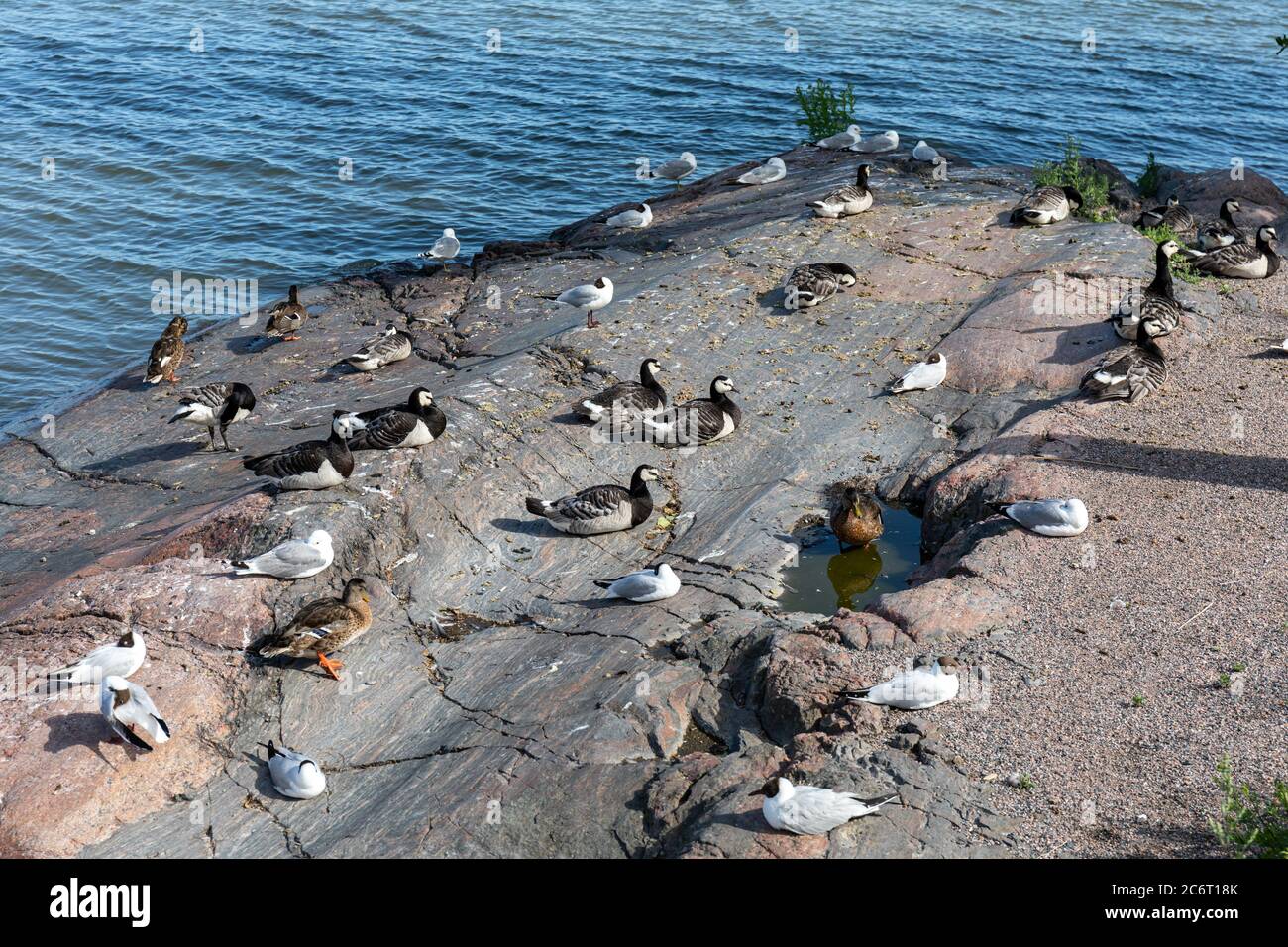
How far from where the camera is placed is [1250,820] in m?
9.02

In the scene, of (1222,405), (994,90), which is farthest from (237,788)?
(994,90)

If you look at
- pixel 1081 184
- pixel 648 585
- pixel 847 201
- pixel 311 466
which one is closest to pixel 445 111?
pixel 847 201

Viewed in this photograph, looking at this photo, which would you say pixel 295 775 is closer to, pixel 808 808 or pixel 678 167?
pixel 808 808

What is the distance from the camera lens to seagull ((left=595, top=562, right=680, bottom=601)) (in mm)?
13008

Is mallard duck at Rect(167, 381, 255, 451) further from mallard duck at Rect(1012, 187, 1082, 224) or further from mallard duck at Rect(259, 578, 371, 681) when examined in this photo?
mallard duck at Rect(1012, 187, 1082, 224)

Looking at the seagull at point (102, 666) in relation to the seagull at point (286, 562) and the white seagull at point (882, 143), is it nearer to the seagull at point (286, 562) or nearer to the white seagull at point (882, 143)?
the seagull at point (286, 562)

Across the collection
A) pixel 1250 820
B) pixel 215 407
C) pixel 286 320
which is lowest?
pixel 1250 820

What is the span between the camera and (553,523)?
47.2ft

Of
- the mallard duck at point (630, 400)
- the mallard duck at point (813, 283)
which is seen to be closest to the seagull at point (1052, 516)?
the mallard duck at point (630, 400)

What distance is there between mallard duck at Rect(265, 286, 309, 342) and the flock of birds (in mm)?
24

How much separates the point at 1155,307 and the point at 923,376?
3.57 metres

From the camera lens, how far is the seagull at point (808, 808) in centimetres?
918

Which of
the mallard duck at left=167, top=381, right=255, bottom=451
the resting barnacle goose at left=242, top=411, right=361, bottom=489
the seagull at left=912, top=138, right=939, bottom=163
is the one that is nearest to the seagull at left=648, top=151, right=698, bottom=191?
the seagull at left=912, top=138, right=939, bottom=163

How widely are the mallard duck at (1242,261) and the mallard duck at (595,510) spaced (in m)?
11.6
